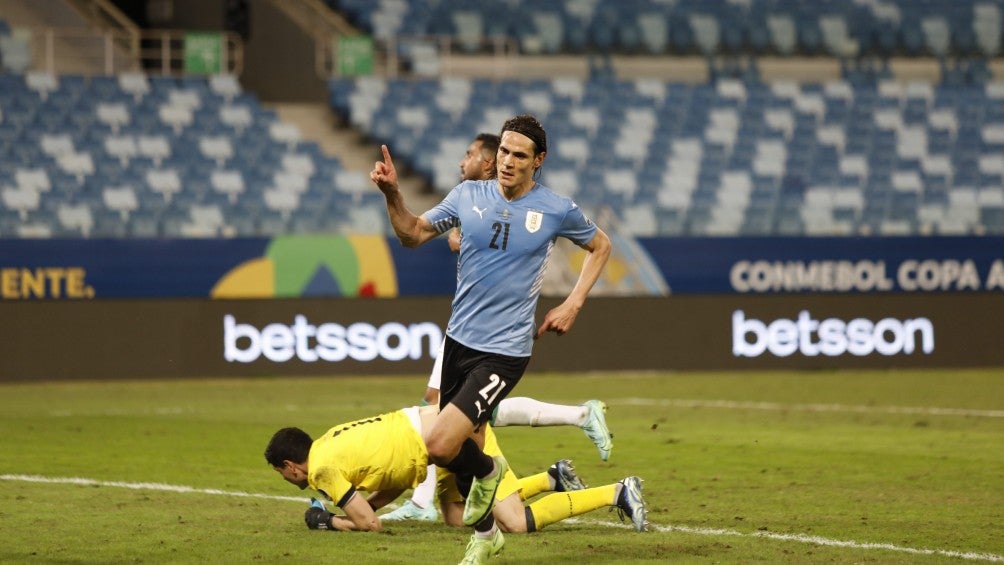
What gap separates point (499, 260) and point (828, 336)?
1411cm

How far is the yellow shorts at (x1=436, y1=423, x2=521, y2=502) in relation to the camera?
26.8ft

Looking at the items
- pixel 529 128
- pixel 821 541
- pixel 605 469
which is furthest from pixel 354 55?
pixel 821 541

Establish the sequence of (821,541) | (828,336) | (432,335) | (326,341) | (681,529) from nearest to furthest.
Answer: (821,541), (681,529), (326,341), (432,335), (828,336)

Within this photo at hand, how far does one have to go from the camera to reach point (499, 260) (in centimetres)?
740

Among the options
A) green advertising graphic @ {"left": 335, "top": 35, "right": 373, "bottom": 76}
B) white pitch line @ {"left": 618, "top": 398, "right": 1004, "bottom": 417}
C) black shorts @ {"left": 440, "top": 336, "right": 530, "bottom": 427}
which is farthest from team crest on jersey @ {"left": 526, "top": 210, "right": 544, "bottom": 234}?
green advertising graphic @ {"left": 335, "top": 35, "right": 373, "bottom": 76}

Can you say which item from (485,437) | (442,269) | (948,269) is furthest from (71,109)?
(485,437)

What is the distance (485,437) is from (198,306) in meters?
11.6

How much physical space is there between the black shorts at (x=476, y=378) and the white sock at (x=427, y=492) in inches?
55.5

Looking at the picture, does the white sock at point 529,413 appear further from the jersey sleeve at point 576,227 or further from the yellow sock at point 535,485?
the jersey sleeve at point 576,227

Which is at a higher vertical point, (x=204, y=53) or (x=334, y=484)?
(x=204, y=53)

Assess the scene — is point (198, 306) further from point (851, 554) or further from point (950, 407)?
point (851, 554)

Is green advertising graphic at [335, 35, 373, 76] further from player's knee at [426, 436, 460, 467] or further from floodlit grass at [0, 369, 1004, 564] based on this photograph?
player's knee at [426, 436, 460, 467]

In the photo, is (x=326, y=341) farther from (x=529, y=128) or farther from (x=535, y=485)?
(x=529, y=128)

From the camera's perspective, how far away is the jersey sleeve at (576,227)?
299 inches
